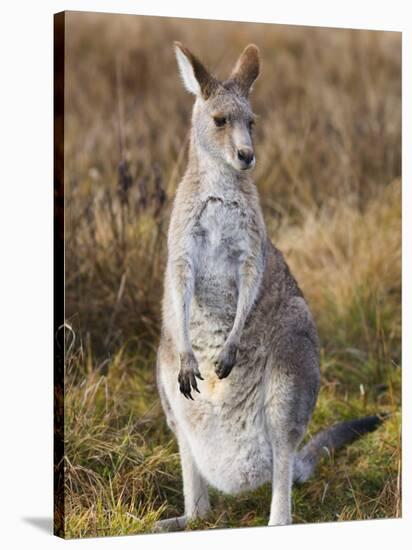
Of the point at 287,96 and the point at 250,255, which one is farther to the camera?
the point at 287,96

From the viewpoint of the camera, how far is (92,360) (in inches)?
327

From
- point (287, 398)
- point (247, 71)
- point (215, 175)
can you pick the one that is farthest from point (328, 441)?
point (247, 71)

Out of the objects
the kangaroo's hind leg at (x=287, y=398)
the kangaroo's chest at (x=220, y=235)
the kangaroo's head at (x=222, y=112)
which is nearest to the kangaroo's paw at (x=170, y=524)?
the kangaroo's hind leg at (x=287, y=398)

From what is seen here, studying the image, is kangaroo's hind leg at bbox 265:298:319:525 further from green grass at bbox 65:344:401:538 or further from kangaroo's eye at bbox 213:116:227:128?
kangaroo's eye at bbox 213:116:227:128

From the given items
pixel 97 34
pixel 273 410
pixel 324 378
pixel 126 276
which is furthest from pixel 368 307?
pixel 97 34

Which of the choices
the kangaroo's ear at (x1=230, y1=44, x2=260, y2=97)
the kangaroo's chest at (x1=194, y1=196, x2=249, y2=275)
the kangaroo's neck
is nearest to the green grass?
the kangaroo's chest at (x1=194, y1=196, x2=249, y2=275)

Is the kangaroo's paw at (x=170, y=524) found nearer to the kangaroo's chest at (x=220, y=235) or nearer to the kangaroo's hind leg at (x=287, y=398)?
the kangaroo's hind leg at (x=287, y=398)

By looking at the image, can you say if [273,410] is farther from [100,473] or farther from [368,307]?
[368,307]

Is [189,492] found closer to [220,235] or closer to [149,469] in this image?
[149,469]

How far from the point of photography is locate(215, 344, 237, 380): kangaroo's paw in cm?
689

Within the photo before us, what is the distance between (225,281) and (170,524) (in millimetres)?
1444

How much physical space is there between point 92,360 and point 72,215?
106 centimetres

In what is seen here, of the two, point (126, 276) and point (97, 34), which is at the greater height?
point (97, 34)

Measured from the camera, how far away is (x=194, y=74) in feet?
23.0
